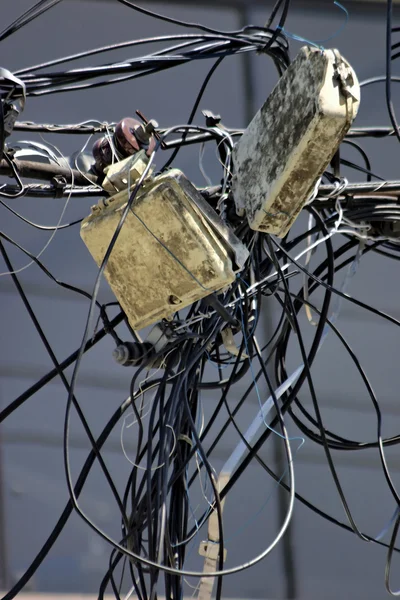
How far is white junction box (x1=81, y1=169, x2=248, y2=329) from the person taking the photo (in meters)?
2.38

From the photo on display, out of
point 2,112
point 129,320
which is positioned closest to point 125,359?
point 129,320

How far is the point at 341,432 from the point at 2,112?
3.21 metres

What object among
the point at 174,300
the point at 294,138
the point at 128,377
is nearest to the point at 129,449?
the point at 128,377

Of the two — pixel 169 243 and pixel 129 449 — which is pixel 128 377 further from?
pixel 169 243

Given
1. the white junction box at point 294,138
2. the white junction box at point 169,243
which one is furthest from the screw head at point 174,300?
the white junction box at point 294,138

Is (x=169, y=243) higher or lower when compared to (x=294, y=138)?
lower

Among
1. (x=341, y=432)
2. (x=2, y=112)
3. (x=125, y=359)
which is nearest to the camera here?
(x=2, y=112)

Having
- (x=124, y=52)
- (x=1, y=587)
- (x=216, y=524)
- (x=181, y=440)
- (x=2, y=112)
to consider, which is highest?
(x=124, y=52)

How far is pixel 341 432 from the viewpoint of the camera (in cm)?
500

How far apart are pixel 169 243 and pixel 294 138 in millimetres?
415

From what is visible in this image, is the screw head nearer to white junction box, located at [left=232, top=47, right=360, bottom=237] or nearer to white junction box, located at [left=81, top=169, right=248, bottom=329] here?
white junction box, located at [left=81, top=169, right=248, bottom=329]

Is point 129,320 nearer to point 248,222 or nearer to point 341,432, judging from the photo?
point 248,222

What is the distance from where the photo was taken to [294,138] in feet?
7.59

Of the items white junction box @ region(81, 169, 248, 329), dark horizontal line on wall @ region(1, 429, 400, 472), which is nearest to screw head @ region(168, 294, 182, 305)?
white junction box @ region(81, 169, 248, 329)
